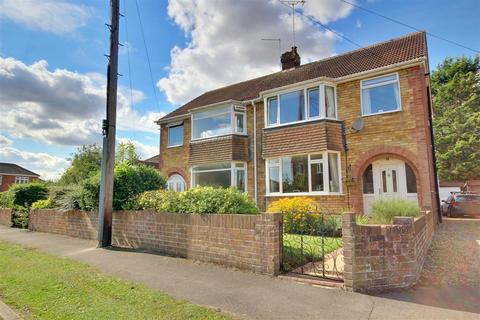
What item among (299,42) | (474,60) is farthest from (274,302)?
(474,60)

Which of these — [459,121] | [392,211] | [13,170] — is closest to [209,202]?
[392,211]

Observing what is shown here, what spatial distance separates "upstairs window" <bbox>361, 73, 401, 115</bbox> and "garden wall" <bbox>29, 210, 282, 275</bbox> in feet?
26.7

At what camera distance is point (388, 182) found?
11742mm

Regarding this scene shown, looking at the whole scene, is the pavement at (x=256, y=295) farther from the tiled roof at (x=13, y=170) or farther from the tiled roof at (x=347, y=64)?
the tiled roof at (x=13, y=170)

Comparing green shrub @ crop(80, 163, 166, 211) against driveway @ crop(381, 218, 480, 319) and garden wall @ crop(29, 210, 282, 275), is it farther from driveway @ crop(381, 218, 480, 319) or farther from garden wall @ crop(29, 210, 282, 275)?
driveway @ crop(381, 218, 480, 319)

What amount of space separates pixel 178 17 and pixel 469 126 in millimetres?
28357

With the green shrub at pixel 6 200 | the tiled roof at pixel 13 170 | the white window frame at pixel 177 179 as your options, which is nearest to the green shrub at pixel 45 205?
the green shrub at pixel 6 200

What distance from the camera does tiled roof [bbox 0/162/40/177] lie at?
4972cm

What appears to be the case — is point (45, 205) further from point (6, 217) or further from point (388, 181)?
point (388, 181)

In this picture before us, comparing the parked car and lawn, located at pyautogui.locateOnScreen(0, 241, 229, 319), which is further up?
the parked car

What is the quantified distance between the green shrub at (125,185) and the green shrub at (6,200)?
30.7ft

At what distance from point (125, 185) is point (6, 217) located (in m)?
12.1

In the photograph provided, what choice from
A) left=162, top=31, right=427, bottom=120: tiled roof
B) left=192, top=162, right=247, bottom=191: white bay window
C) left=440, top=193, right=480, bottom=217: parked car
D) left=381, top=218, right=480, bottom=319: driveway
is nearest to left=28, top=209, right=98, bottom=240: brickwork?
left=192, top=162, right=247, bottom=191: white bay window

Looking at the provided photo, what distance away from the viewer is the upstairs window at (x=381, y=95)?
37.8 feet
